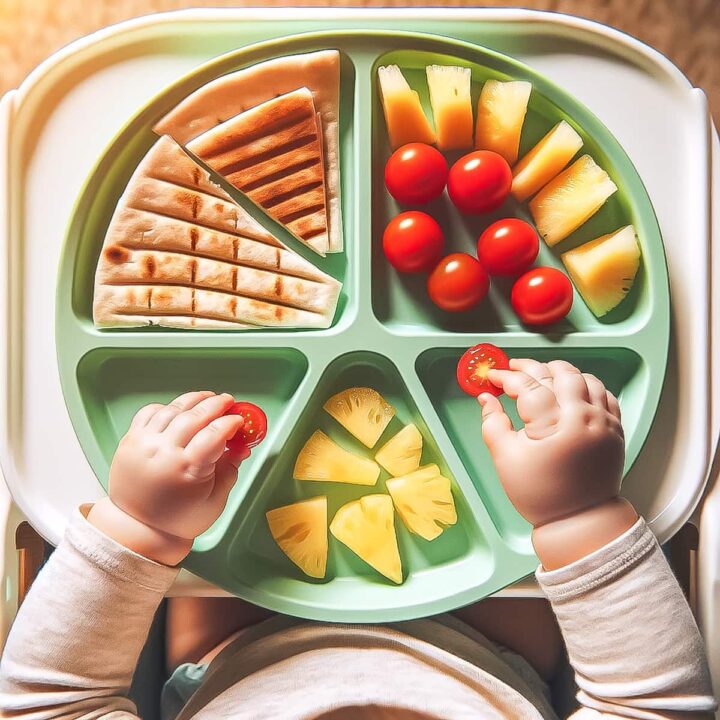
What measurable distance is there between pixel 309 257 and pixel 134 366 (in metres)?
0.29

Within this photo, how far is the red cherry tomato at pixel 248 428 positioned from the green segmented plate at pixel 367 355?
29 mm

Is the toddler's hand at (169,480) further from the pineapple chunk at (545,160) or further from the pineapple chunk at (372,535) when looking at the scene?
the pineapple chunk at (545,160)

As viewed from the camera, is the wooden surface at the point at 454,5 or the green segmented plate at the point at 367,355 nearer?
the green segmented plate at the point at 367,355

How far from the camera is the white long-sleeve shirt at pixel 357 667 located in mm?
881

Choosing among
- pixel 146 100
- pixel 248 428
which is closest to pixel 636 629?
pixel 248 428

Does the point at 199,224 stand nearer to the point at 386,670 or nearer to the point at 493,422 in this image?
the point at 493,422

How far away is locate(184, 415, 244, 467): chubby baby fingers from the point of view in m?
0.89

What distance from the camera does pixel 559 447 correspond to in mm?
883

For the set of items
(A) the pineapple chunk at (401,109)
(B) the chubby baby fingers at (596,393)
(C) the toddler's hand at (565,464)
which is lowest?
(C) the toddler's hand at (565,464)

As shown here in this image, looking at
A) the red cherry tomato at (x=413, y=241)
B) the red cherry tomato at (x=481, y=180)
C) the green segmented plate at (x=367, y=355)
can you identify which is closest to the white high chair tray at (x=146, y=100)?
the green segmented plate at (x=367, y=355)

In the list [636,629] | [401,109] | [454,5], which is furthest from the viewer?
[454,5]

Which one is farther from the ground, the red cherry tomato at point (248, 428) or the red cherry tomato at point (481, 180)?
the red cherry tomato at point (481, 180)

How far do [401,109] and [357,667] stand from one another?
0.74 meters

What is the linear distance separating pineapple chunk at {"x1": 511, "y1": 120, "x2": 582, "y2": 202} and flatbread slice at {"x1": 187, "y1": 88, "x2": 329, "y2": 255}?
27 centimetres
